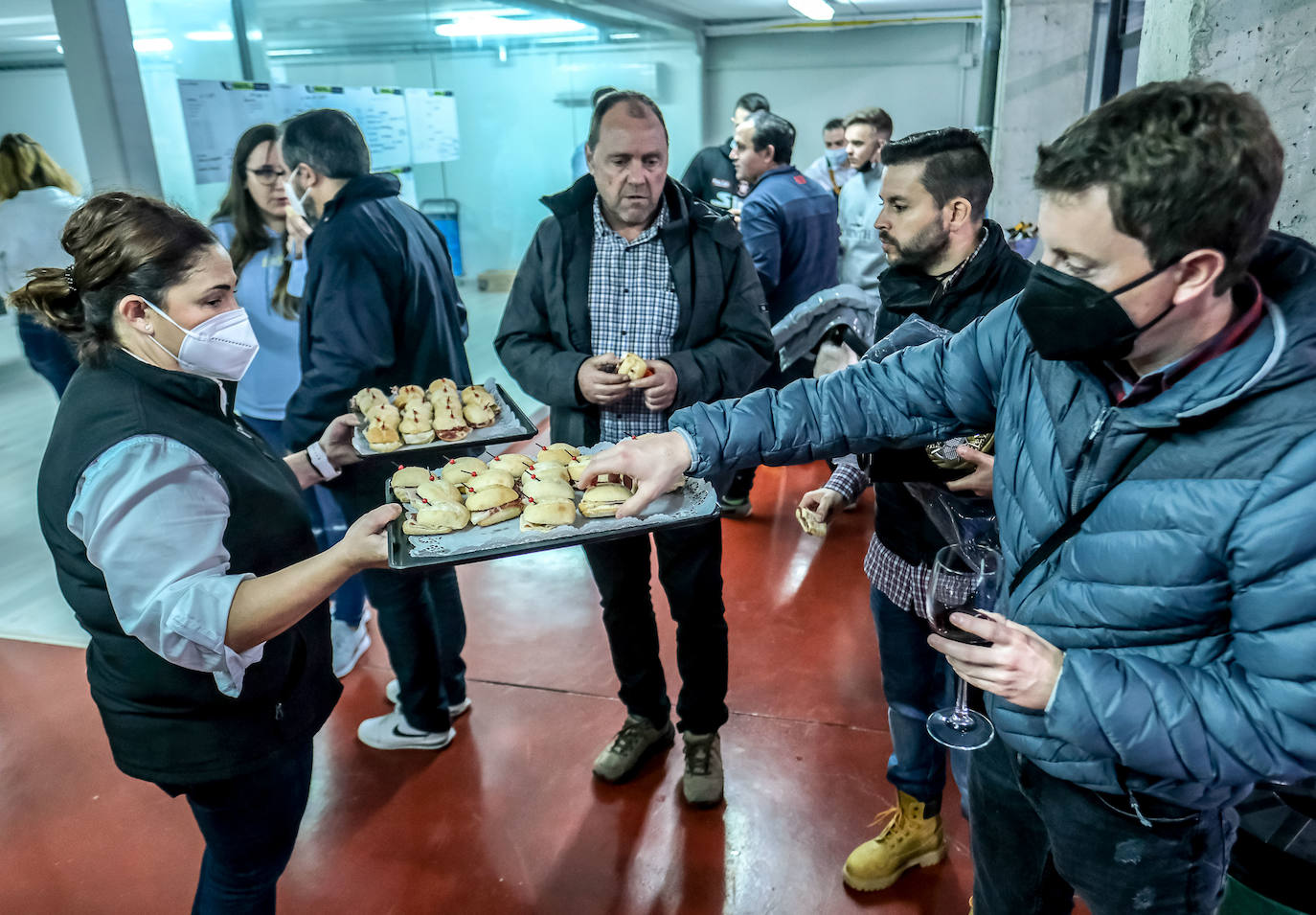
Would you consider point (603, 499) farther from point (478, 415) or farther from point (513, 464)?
point (478, 415)

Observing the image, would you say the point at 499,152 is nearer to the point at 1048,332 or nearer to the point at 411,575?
the point at 411,575

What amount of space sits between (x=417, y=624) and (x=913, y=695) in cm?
161

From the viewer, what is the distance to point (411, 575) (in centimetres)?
284

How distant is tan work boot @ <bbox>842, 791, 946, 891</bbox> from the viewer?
2.42 m

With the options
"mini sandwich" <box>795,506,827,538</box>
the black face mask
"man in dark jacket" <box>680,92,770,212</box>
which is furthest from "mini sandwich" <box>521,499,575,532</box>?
"man in dark jacket" <box>680,92,770,212</box>

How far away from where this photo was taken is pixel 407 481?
2285mm

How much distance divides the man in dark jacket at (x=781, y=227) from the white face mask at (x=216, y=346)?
3179 mm

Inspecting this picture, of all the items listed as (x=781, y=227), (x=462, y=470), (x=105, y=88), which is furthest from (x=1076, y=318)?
(x=781, y=227)

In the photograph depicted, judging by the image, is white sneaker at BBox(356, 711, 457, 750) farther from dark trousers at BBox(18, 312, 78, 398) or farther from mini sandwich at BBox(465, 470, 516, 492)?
dark trousers at BBox(18, 312, 78, 398)

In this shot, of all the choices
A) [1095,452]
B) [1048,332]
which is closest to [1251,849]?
[1095,452]

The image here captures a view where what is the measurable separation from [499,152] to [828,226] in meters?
2.67

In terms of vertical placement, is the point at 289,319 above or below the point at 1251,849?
above

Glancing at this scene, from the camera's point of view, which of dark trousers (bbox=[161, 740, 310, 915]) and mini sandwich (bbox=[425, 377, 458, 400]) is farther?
mini sandwich (bbox=[425, 377, 458, 400])

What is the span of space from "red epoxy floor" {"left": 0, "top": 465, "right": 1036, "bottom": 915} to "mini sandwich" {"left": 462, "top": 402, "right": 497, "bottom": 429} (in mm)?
1173
